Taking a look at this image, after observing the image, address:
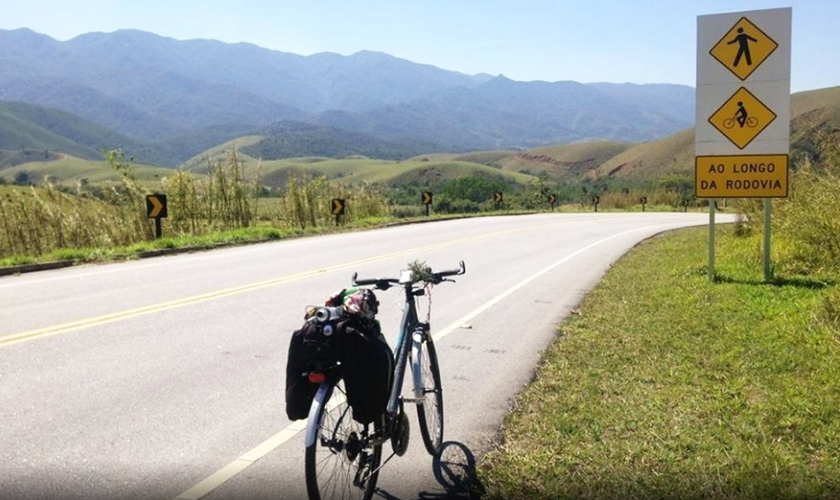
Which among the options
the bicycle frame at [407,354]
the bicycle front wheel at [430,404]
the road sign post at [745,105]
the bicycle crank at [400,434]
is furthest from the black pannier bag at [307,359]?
the road sign post at [745,105]

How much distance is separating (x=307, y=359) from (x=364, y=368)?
0.94 feet

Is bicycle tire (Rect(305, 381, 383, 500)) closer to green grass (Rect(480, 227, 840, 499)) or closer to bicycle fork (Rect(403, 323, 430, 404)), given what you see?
bicycle fork (Rect(403, 323, 430, 404))

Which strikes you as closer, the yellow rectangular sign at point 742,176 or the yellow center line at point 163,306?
the yellow center line at point 163,306

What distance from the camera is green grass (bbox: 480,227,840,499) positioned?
4254 mm

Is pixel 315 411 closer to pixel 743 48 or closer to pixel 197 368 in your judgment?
pixel 197 368

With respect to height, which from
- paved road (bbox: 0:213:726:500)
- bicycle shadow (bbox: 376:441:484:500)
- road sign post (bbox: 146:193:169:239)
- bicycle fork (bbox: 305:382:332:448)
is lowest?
bicycle shadow (bbox: 376:441:484:500)

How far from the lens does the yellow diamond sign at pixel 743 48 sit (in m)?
11.8

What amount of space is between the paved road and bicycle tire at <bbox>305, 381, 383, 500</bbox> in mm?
400

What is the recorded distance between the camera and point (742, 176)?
12.2 metres

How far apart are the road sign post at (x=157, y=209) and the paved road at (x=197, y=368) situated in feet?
13.2

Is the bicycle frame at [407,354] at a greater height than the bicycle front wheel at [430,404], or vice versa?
the bicycle frame at [407,354]

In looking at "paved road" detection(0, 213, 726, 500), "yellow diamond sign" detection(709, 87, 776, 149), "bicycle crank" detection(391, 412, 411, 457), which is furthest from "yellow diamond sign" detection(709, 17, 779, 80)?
"bicycle crank" detection(391, 412, 411, 457)

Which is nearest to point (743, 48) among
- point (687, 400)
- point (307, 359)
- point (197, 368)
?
point (687, 400)

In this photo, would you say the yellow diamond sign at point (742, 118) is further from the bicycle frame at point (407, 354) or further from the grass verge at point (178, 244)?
the grass verge at point (178, 244)
